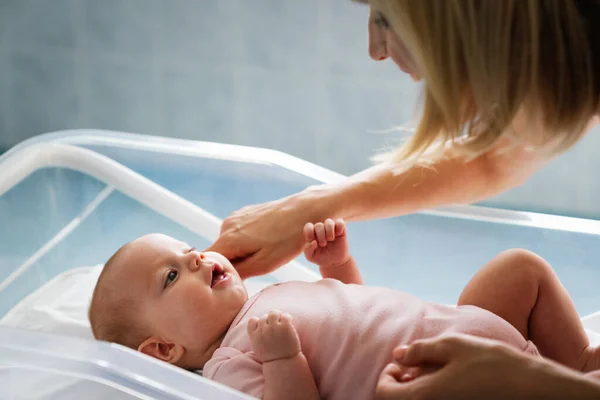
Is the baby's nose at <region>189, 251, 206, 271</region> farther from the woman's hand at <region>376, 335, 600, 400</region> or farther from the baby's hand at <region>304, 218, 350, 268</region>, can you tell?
the woman's hand at <region>376, 335, 600, 400</region>

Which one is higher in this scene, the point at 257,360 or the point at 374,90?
the point at 374,90

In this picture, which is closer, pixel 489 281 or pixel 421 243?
pixel 489 281

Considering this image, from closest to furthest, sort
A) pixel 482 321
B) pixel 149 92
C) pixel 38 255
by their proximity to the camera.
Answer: pixel 482 321
pixel 38 255
pixel 149 92

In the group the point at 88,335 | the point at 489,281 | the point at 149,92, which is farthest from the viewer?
the point at 149,92

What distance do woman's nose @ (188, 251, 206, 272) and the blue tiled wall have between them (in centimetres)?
129

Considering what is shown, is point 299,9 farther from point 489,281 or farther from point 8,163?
point 489,281

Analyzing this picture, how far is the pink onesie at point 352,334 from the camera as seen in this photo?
3.05ft

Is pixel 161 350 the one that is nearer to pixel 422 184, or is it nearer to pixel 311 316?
pixel 311 316

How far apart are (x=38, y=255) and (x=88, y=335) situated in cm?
30

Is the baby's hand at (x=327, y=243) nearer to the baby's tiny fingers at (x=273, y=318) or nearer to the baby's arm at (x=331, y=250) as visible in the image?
the baby's arm at (x=331, y=250)

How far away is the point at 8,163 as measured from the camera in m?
1.44

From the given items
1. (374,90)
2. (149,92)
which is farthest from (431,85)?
(149,92)

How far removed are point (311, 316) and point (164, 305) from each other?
19 centimetres

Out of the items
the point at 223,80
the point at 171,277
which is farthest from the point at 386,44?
the point at 223,80
